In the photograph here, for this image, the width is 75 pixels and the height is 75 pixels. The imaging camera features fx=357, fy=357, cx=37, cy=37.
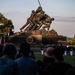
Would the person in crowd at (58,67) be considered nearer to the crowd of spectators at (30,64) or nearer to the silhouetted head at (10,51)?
the crowd of spectators at (30,64)

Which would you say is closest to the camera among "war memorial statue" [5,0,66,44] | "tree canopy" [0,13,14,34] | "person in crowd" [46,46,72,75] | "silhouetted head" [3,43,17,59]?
"silhouetted head" [3,43,17,59]

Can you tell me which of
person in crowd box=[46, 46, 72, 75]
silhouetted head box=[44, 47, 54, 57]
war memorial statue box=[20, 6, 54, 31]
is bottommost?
person in crowd box=[46, 46, 72, 75]

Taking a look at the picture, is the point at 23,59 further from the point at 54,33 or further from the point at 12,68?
the point at 54,33

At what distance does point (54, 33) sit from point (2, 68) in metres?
59.1

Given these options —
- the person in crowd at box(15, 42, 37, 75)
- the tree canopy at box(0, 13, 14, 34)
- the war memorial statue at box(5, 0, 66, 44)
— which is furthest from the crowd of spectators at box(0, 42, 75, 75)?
the tree canopy at box(0, 13, 14, 34)

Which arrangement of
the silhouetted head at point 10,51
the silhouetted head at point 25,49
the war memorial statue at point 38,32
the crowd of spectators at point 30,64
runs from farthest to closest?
the war memorial statue at point 38,32 < the silhouetted head at point 25,49 < the silhouetted head at point 10,51 < the crowd of spectators at point 30,64

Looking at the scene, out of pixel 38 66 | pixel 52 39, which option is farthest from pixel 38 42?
pixel 38 66

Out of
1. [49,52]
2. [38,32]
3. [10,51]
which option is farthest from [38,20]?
[10,51]

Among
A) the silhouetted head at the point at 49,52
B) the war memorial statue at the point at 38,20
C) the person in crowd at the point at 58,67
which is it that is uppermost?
the war memorial statue at the point at 38,20

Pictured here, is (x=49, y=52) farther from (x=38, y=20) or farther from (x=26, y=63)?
(x=38, y=20)

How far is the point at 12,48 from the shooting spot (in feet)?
21.5

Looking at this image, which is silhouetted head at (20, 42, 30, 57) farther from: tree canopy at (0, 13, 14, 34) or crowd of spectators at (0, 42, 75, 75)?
tree canopy at (0, 13, 14, 34)

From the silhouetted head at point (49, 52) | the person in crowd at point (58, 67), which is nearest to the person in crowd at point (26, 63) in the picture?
the silhouetted head at point (49, 52)

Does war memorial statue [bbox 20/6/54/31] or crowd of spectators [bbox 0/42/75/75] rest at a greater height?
war memorial statue [bbox 20/6/54/31]
